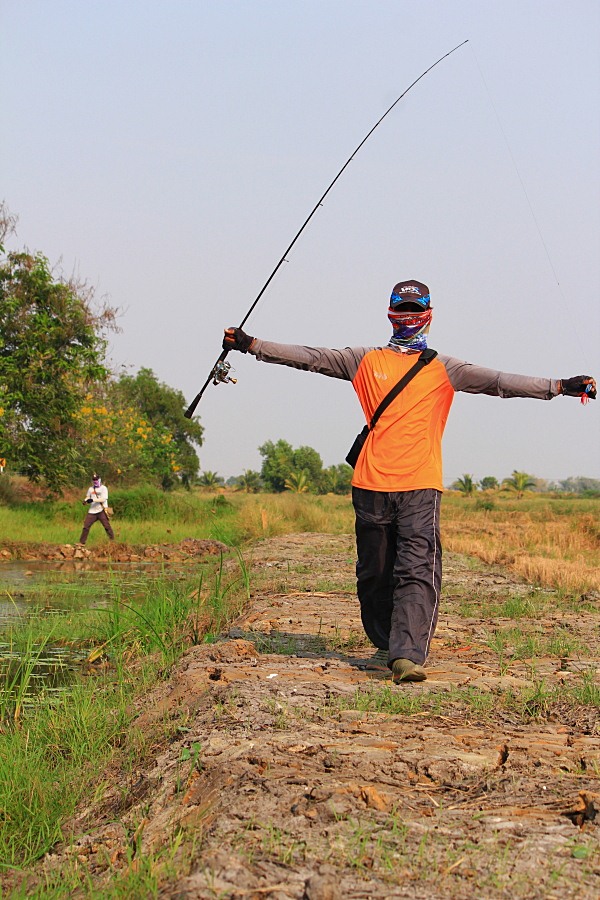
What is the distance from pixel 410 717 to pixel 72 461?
82.8 ft

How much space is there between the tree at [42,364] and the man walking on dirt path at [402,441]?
23.0 m

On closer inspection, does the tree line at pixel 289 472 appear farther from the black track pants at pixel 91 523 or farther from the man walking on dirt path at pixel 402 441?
the man walking on dirt path at pixel 402 441

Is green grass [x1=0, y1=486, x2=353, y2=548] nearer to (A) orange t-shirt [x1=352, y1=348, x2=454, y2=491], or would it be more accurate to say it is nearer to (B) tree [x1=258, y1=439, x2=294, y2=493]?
(A) orange t-shirt [x1=352, y1=348, x2=454, y2=491]

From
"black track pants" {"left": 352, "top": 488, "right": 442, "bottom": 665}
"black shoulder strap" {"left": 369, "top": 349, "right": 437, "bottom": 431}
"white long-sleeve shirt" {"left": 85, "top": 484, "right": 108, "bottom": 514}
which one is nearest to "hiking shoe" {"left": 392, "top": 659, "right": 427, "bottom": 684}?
"black track pants" {"left": 352, "top": 488, "right": 442, "bottom": 665}

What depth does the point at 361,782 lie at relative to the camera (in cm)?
348

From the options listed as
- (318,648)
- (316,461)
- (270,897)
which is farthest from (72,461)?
(316,461)

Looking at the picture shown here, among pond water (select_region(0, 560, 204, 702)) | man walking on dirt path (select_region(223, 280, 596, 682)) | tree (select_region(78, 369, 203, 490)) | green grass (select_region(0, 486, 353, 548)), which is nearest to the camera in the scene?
man walking on dirt path (select_region(223, 280, 596, 682))

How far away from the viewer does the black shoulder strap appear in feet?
17.8

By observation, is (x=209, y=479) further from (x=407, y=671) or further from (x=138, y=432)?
(x=407, y=671)

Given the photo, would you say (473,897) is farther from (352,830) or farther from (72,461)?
(72,461)

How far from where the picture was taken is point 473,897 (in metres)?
2.58

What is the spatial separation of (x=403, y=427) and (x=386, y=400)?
0.18 metres

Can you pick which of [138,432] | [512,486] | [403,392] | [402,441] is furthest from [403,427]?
[512,486]

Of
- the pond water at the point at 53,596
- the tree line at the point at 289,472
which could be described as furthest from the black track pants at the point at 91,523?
the tree line at the point at 289,472
